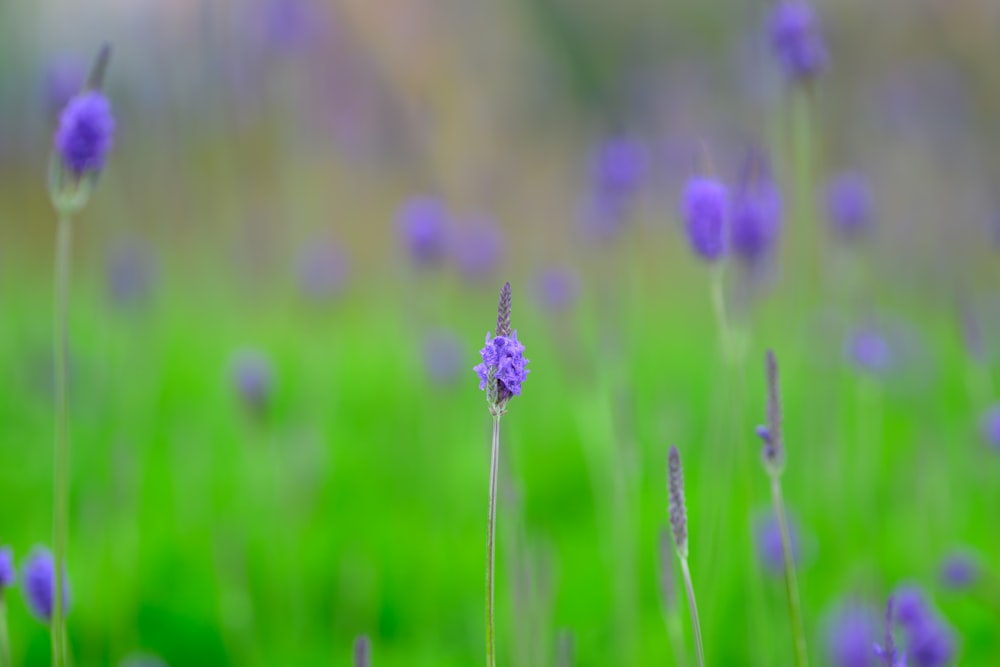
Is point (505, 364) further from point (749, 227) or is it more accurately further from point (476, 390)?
point (476, 390)

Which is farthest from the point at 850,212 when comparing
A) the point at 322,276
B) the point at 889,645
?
the point at 322,276

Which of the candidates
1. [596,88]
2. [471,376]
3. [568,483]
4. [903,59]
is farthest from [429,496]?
[596,88]

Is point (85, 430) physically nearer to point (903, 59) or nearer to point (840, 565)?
point (840, 565)

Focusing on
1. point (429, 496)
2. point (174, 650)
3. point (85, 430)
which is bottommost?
point (174, 650)

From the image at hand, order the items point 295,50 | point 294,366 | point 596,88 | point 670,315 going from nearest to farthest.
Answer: point 295,50
point 294,366
point 670,315
point 596,88

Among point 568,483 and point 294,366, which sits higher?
point 294,366

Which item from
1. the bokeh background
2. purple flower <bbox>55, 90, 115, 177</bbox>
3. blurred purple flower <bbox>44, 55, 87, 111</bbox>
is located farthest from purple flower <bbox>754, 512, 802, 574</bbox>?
blurred purple flower <bbox>44, 55, 87, 111</bbox>

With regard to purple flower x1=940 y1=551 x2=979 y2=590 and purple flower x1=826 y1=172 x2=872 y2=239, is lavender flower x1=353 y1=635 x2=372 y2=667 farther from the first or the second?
purple flower x1=826 y1=172 x2=872 y2=239

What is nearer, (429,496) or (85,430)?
(429,496)
